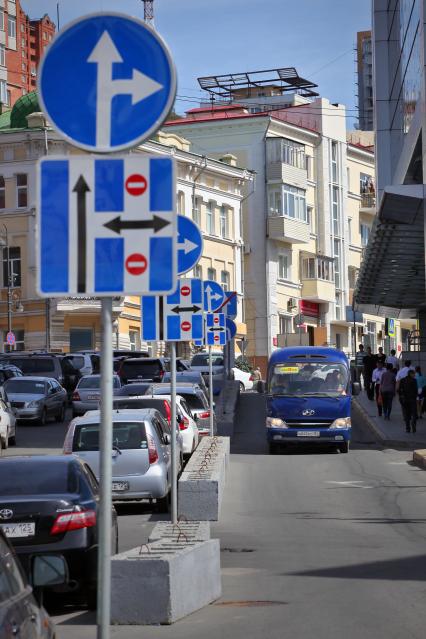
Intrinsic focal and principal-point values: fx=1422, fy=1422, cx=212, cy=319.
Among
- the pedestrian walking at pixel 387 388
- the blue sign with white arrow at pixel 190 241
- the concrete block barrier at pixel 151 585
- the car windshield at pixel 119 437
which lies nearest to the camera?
the concrete block barrier at pixel 151 585

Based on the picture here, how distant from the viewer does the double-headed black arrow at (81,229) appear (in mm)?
6559

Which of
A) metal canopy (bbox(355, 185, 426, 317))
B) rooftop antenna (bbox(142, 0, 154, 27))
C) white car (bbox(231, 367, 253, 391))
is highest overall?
rooftop antenna (bbox(142, 0, 154, 27))

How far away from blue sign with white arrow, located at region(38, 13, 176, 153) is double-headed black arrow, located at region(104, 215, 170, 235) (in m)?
0.35

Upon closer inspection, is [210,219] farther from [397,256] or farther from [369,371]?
[397,256]

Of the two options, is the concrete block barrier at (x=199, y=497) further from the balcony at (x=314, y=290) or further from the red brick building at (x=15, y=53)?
the red brick building at (x=15, y=53)

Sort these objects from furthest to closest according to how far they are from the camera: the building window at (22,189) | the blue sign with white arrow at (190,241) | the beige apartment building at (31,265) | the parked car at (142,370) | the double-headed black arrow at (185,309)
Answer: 1. the building window at (22,189)
2. the beige apartment building at (31,265)
3. the parked car at (142,370)
4. the double-headed black arrow at (185,309)
5. the blue sign with white arrow at (190,241)

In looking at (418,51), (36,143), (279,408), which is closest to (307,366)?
(279,408)

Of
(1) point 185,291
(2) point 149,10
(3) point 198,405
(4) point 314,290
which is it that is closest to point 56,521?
(1) point 185,291

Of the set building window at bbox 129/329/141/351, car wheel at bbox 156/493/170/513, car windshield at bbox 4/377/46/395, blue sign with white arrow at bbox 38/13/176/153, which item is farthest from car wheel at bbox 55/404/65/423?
blue sign with white arrow at bbox 38/13/176/153

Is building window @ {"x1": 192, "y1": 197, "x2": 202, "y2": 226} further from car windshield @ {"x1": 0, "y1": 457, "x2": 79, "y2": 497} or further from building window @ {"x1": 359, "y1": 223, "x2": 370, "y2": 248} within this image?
car windshield @ {"x1": 0, "y1": 457, "x2": 79, "y2": 497}

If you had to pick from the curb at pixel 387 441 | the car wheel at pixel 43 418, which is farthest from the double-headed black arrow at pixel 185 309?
the car wheel at pixel 43 418

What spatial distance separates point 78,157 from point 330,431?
28106 mm

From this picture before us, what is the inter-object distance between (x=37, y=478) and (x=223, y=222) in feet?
246

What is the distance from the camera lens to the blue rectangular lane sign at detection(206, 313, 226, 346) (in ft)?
98.5
